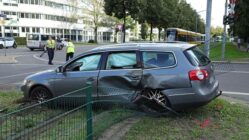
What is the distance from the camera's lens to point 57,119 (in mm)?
4199

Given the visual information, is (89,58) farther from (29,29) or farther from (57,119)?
(29,29)

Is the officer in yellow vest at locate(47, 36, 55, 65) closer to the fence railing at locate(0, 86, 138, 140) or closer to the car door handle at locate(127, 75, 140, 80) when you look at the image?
the car door handle at locate(127, 75, 140, 80)

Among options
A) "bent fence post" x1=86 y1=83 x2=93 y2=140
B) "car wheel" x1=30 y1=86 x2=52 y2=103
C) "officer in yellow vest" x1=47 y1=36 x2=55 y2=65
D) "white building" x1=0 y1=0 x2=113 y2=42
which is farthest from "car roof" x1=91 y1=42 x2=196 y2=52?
"white building" x1=0 y1=0 x2=113 y2=42

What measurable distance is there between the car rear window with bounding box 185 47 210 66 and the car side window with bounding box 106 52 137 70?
1.09 m

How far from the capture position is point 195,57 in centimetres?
739

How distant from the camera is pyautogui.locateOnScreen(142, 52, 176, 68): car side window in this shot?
7.27 meters

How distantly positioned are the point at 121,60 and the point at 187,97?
161 centimetres

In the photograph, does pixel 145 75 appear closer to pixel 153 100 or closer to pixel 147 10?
pixel 153 100

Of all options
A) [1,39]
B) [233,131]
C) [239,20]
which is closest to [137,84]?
[233,131]

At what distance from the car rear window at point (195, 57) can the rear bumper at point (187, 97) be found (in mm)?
555

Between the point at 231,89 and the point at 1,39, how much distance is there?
4115cm

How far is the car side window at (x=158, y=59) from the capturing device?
727 centimetres

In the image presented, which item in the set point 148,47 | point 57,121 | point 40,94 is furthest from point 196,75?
point 40,94

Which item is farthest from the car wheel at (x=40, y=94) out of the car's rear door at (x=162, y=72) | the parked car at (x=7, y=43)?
the parked car at (x=7, y=43)
